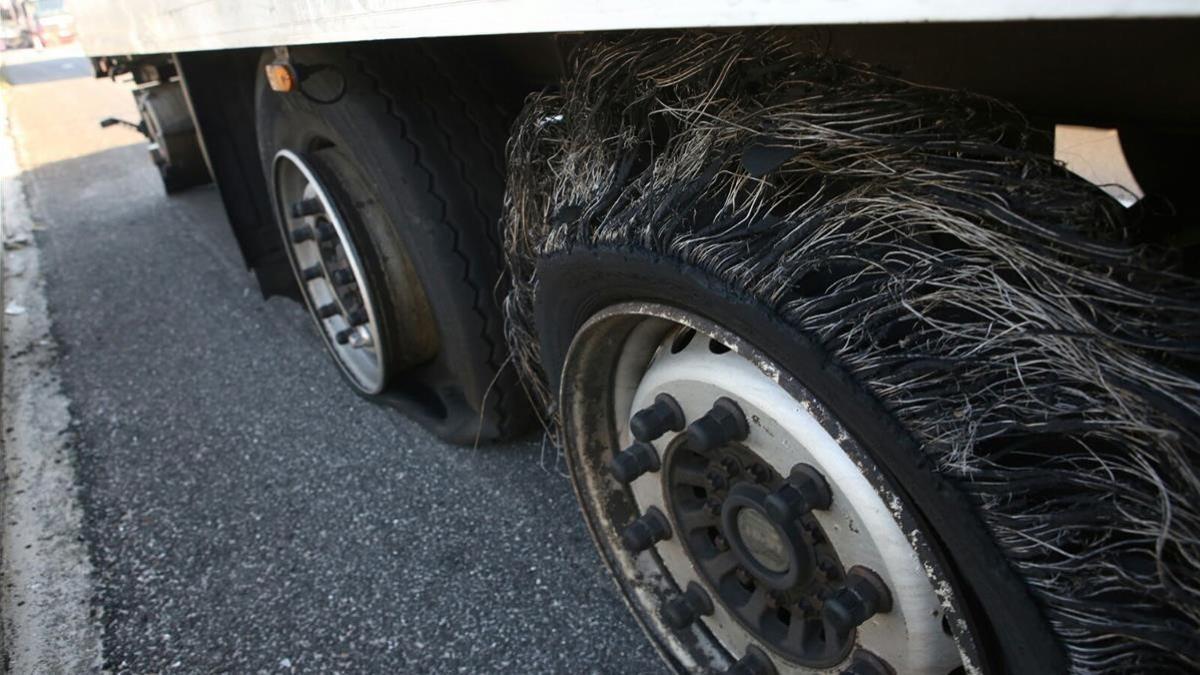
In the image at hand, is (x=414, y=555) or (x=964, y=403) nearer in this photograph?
(x=964, y=403)

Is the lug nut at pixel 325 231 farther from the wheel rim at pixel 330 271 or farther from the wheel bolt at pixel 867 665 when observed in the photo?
the wheel bolt at pixel 867 665

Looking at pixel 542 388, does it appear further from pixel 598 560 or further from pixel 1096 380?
pixel 1096 380

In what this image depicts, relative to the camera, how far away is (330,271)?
7.98 ft

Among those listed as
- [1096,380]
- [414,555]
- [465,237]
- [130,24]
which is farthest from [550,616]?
[130,24]

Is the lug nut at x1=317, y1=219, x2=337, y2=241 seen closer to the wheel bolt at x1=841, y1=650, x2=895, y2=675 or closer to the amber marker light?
the amber marker light

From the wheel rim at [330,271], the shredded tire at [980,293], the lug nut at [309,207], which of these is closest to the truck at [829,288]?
the shredded tire at [980,293]

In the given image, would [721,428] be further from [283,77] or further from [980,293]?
[283,77]

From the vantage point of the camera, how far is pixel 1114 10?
534mm

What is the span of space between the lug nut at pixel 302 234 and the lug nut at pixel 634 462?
145cm

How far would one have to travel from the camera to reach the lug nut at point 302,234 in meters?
2.43

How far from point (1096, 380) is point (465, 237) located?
135 centimetres

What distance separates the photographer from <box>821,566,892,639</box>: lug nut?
3.51 ft

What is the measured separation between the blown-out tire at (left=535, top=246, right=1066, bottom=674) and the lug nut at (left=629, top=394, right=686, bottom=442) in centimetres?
3

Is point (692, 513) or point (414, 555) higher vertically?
point (692, 513)
